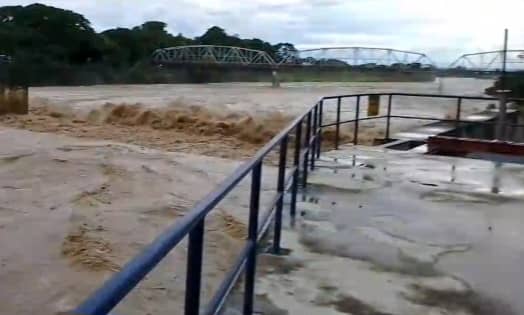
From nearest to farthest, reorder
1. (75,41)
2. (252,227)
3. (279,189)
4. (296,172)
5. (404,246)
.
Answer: (252,227) < (279,189) < (404,246) < (296,172) < (75,41)

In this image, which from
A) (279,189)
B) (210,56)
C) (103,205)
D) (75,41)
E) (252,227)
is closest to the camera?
(252,227)

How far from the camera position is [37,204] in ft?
28.5

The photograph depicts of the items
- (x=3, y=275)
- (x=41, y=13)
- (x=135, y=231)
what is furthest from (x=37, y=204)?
(x=41, y=13)

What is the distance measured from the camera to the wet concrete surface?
3.69 metres

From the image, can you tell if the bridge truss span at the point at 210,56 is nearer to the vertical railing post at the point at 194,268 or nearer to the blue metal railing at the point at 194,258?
the blue metal railing at the point at 194,258

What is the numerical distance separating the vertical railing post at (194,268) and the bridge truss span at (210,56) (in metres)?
59.2

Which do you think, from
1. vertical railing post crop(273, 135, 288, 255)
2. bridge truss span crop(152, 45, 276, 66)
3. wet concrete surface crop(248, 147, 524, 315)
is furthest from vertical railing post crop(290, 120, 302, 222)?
bridge truss span crop(152, 45, 276, 66)

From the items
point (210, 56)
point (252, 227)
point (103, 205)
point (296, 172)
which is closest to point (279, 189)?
point (296, 172)

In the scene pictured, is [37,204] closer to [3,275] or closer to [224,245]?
[3,275]

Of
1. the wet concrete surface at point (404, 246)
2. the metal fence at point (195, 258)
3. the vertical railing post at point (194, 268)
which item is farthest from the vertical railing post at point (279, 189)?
the vertical railing post at point (194, 268)

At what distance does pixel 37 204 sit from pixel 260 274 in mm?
5514

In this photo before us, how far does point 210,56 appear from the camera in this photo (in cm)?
6725

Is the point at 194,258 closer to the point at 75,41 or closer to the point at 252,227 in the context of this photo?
the point at 252,227

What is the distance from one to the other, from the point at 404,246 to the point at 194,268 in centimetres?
310
